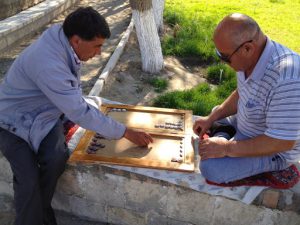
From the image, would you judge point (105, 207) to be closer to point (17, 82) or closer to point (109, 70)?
point (17, 82)

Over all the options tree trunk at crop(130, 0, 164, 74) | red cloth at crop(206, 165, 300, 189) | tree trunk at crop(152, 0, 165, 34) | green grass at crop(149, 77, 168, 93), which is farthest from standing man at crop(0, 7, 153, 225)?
tree trunk at crop(152, 0, 165, 34)

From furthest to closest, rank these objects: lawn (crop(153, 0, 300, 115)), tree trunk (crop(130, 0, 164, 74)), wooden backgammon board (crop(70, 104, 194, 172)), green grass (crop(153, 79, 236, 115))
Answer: tree trunk (crop(130, 0, 164, 74))
lawn (crop(153, 0, 300, 115))
green grass (crop(153, 79, 236, 115))
wooden backgammon board (crop(70, 104, 194, 172))

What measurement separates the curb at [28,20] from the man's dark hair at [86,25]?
Result: 4.46m

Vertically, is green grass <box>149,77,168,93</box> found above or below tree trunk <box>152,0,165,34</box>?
below

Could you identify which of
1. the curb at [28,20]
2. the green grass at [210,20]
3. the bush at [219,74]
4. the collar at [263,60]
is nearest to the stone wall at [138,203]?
the collar at [263,60]

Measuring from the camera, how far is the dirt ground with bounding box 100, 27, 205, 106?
16.5 ft

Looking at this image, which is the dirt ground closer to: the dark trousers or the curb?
the dark trousers

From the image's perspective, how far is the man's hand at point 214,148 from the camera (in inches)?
111

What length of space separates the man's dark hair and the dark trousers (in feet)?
2.86

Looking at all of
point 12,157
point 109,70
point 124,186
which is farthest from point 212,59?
point 12,157

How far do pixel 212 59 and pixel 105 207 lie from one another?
12.3ft

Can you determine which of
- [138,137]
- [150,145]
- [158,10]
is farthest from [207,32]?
[138,137]

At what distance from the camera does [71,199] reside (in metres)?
3.42

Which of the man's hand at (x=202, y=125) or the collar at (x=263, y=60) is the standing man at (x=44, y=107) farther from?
the collar at (x=263, y=60)
